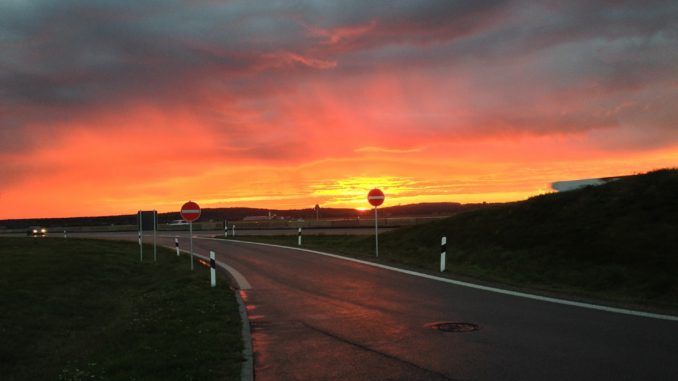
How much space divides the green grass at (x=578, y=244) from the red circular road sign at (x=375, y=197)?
2489 millimetres

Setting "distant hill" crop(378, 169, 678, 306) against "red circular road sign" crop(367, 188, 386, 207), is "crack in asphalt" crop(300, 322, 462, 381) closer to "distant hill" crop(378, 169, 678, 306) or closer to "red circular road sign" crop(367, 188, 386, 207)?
"distant hill" crop(378, 169, 678, 306)

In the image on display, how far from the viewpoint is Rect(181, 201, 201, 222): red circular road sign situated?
1992 cm

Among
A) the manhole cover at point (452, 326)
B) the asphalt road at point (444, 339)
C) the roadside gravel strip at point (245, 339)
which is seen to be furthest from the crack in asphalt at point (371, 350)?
the manhole cover at point (452, 326)

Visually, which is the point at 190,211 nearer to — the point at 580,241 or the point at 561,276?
the point at 561,276

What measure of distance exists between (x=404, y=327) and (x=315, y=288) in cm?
530

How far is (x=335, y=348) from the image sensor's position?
7.35 metres

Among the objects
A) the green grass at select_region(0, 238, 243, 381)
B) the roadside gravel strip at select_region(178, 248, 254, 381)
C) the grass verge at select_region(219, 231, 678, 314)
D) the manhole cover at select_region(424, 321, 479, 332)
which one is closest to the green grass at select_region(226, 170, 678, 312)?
the grass verge at select_region(219, 231, 678, 314)

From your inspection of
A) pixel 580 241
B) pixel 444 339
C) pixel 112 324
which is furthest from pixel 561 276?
pixel 112 324

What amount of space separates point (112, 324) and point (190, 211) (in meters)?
7.99

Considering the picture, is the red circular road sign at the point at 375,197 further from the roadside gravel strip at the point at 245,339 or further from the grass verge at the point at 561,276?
the roadside gravel strip at the point at 245,339

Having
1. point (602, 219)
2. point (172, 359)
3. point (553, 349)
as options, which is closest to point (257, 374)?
point (172, 359)

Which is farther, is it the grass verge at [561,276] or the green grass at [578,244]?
the green grass at [578,244]

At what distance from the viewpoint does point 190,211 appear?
20031 millimetres

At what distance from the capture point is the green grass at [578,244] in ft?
43.1
